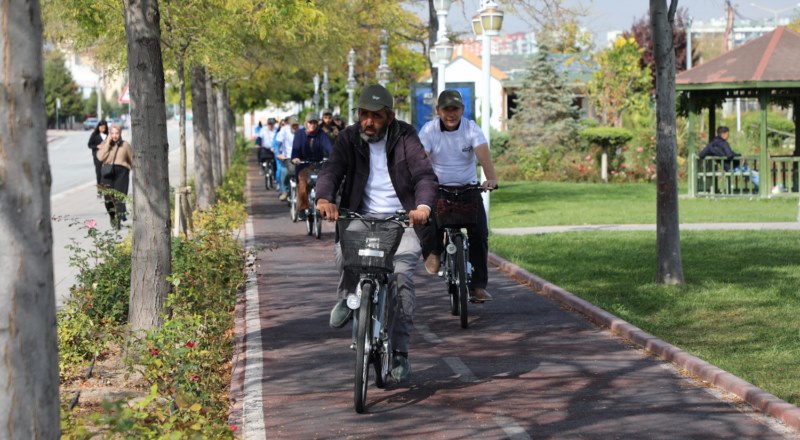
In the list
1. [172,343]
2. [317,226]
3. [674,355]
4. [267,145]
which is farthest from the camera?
[267,145]

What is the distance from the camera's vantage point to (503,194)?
3191 centimetres

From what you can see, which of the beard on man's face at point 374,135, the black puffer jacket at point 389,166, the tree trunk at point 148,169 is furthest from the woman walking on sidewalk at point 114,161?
the beard on man's face at point 374,135

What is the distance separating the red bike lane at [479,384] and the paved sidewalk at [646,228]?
25.7 ft

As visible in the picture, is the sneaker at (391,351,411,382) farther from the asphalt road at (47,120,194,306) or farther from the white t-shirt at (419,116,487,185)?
the white t-shirt at (419,116,487,185)

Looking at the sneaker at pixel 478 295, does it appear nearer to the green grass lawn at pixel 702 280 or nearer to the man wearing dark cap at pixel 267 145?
the green grass lawn at pixel 702 280

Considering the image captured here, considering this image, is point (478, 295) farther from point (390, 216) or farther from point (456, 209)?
point (390, 216)

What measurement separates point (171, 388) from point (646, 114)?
4618cm

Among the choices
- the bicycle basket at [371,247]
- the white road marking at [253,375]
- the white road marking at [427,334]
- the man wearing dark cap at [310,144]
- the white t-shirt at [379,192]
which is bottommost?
the white road marking at [427,334]

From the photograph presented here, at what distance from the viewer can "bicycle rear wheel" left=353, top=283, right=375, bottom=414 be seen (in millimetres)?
7379

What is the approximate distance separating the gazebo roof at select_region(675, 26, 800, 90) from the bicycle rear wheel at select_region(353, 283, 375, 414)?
73.3ft

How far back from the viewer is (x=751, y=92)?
30.2 metres

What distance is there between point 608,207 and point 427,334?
16161mm

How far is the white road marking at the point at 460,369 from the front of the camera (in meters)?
8.68

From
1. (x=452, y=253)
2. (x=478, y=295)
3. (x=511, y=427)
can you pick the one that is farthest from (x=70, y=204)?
(x=511, y=427)
